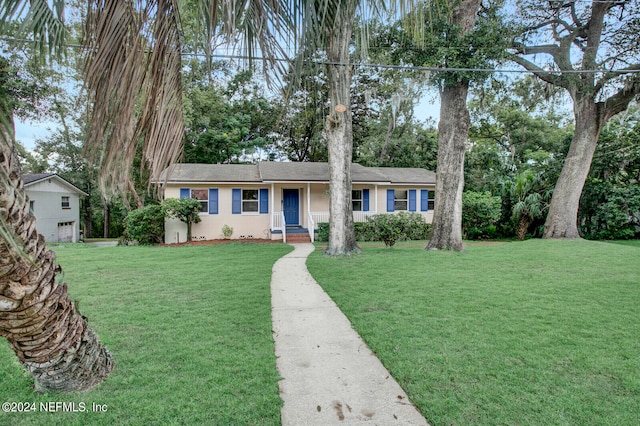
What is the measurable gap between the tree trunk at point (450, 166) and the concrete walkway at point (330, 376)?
7362 millimetres

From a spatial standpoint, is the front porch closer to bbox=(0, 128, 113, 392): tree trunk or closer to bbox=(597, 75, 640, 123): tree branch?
bbox=(597, 75, 640, 123): tree branch

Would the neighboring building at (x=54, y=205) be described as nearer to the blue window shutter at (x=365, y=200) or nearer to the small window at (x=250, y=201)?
the small window at (x=250, y=201)

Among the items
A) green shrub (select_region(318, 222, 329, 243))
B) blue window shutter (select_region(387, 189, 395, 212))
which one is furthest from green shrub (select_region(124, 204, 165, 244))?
blue window shutter (select_region(387, 189, 395, 212))

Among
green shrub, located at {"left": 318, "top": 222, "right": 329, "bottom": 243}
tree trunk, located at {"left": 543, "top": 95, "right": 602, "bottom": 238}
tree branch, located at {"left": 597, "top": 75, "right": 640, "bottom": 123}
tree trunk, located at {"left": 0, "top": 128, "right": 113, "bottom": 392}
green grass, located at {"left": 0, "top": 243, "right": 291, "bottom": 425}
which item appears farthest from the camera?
green shrub, located at {"left": 318, "top": 222, "right": 329, "bottom": 243}

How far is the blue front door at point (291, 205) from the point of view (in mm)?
16750

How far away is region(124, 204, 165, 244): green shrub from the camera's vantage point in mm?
14062

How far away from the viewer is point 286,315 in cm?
477

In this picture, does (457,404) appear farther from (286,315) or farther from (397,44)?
(397,44)

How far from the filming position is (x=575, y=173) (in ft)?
45.7

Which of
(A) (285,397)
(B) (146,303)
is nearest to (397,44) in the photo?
(B) (146,303)

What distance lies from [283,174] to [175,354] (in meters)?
12.7

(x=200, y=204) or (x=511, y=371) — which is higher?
(x=200, y=204)

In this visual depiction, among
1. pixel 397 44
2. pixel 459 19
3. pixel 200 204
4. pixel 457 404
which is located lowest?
pixel 457 404

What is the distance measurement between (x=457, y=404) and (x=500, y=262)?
24.4 ft
